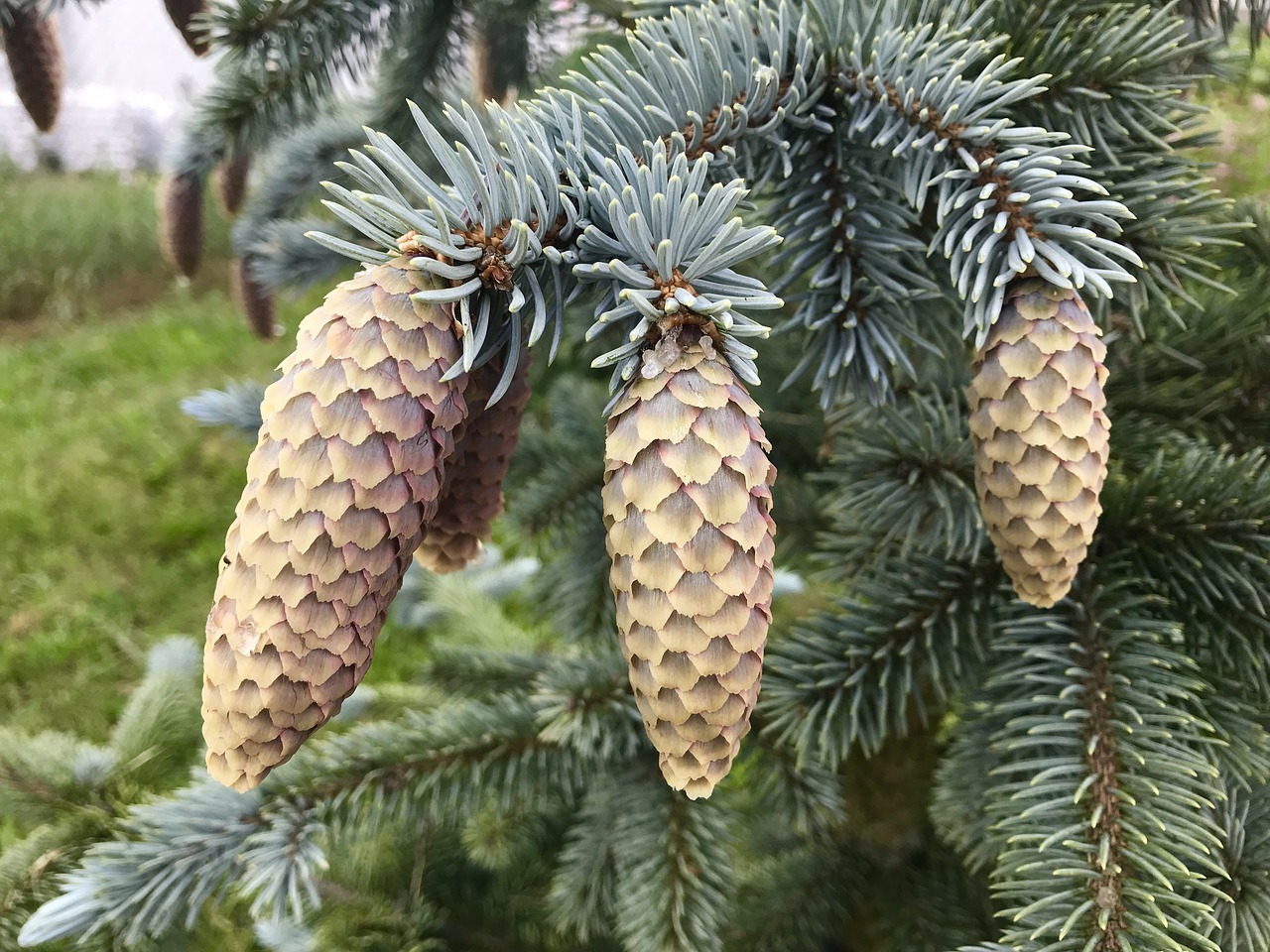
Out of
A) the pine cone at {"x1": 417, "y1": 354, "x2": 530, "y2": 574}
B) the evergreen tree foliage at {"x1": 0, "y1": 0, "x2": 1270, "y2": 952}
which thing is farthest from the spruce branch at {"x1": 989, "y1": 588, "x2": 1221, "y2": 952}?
the pine cone at {"x1": 417, "y1": 354, "x2": 530, "y2": 574}

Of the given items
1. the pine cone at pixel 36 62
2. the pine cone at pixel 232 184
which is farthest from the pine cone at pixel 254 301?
the pine cone at pixel 36 62

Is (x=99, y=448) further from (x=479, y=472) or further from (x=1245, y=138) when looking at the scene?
(x=1245, y=138)

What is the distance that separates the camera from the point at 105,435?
88.6 inches

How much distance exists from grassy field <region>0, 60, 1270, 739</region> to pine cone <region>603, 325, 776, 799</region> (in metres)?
1.06

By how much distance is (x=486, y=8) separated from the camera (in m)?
0.73

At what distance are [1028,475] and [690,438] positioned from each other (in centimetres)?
17

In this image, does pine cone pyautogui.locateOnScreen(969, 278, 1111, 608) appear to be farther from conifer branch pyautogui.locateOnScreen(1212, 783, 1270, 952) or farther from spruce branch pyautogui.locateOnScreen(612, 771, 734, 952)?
spruce branch pyautogui.locateOnScreen(612, 771, 734, 952)

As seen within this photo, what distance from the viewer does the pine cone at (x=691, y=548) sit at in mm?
276

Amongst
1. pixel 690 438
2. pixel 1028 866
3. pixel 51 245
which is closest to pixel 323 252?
pixel 690 438

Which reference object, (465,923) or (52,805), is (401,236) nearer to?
(52,805)

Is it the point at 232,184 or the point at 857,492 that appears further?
the point at 232,184

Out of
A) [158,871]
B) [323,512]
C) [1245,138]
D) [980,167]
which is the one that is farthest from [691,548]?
[1245,138]

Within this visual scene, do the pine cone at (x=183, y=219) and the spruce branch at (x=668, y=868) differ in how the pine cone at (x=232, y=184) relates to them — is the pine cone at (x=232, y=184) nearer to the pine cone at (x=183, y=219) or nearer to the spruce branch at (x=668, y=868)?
the pine cone at (x=183, y=219)

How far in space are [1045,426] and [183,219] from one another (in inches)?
36.5
